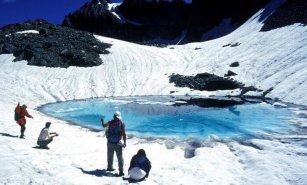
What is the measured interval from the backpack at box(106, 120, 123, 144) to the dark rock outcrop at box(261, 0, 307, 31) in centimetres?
5281

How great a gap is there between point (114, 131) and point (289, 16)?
59.3 meters

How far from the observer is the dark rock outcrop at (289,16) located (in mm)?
60269

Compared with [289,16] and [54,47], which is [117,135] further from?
[289,16]

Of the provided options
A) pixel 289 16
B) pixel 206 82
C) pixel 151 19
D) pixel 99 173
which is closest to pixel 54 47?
pixel 206 82

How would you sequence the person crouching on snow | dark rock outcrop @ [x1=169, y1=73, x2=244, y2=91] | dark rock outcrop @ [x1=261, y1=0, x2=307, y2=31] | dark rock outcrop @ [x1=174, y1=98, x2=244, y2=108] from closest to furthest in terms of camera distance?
the person crouching on snow → dark rock outcrop @ [x1=174, y1=98, x2=244, y2=108] → dark rock outcrop @ [x1=169, y1=73, x2=244, y2=91] → dark rock outcrop @ [x1=261, y1=0, x2=307, y2=31]

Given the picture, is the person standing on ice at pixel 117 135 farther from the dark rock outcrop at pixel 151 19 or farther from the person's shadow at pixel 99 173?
the dark rock outcrop at pixel 151 19

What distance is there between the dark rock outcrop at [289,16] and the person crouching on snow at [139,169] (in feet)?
173

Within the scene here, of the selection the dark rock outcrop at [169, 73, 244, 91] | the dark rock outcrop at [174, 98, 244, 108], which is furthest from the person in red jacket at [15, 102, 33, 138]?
the dark rock outcrop at [169, 73, 244, 91]

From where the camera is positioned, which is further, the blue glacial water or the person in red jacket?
the blue glacial water

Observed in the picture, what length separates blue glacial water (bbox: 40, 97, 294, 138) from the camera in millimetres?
23953

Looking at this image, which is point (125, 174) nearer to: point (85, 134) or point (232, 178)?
point (232, 178)

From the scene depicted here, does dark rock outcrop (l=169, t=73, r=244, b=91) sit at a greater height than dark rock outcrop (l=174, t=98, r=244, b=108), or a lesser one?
greater

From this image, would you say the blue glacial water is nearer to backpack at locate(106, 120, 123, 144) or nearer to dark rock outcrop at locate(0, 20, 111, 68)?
backpack at locate(106, 120, 123, 144)

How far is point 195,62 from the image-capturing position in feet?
204
